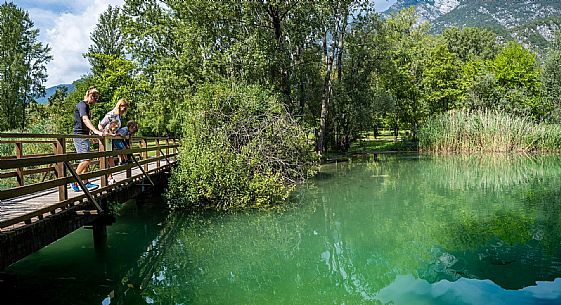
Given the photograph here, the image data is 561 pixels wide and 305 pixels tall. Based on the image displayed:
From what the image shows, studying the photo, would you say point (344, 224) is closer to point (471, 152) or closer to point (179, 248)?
point (179, 248)

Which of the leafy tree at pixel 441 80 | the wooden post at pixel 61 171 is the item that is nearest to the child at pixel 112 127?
the wooden post at pixel 61 171

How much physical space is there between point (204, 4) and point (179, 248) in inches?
589

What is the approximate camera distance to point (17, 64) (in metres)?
39.0

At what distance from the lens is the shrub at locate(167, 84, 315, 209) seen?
40.6 ft

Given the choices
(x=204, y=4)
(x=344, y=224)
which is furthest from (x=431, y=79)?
(x=344, y=224)

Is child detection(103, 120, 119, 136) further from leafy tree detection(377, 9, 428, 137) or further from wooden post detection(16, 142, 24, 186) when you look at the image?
leafy tree detection(377, 9, 428, 137)

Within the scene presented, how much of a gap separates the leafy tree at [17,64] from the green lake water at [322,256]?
31.6m

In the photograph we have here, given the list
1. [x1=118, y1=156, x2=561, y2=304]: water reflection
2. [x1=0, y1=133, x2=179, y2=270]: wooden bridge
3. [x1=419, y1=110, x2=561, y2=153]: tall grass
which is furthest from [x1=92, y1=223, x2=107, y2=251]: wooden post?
[x1=419, y1=110, x2=561, y2=153]: tall grass

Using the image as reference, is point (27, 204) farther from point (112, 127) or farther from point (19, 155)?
point (112, 127)

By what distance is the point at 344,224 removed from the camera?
11.0 metres

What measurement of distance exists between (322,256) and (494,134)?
905 inches

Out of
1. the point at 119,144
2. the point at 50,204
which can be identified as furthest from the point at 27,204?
the point at 119,144

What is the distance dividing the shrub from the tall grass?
625 inches

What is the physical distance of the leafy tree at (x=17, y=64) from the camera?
3841 cm
